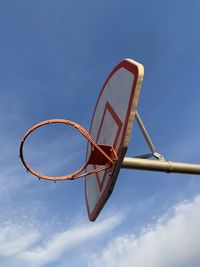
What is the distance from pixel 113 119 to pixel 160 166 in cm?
142

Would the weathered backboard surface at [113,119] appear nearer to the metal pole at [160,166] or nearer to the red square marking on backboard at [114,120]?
the red square marking on backboard at [114,120]

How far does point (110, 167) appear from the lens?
676 cm

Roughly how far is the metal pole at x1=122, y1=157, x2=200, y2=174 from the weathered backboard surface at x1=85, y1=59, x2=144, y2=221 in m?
0.17

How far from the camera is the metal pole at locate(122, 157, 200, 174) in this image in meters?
6.43

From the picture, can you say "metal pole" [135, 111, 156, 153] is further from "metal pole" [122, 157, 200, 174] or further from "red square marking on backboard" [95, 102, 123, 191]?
"metal pole" [122, 157, 200, 174]

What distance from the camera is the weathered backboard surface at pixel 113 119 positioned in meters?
6.32

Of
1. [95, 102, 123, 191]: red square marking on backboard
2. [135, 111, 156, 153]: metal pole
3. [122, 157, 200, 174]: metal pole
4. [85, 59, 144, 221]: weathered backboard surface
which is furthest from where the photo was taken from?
[135, 111, 156, 153]: metal pole

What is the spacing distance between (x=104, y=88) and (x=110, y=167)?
7.70 feet

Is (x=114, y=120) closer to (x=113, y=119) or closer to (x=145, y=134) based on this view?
(x=113, y=119)

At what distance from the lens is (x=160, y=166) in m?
6.51

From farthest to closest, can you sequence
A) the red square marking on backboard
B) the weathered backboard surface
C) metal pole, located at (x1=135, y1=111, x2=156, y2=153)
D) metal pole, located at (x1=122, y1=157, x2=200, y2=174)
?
1. metal pole, located at (x1=135, y1=111, x2=156, y2=153)
2. the red square marking on backboard
3. metal pole, located at (x1=122, y1=157, x2=200, y2=174)
4. the weathered backboard surface

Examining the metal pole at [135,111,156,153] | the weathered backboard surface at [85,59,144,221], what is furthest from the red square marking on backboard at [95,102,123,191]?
the metal pole at [135,111,156,153]

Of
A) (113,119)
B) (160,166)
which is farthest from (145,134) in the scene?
(160,166)

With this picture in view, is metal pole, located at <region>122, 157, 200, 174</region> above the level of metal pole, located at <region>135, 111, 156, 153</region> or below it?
below
